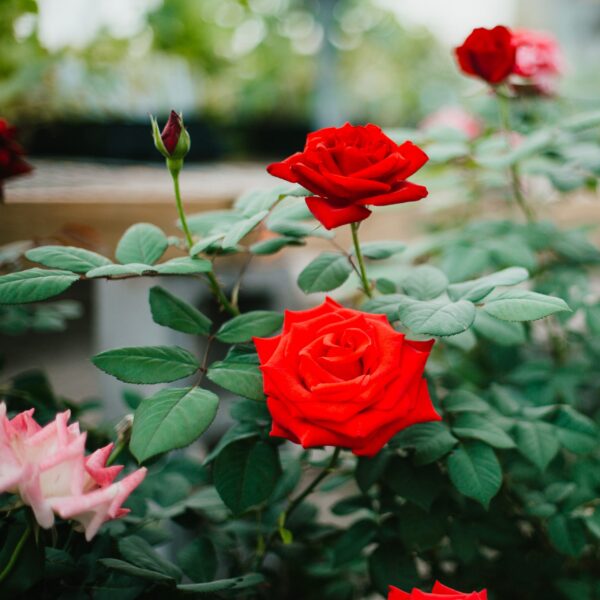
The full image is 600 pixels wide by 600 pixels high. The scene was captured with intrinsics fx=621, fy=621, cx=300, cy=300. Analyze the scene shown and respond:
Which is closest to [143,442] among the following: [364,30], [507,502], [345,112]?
[507,502]

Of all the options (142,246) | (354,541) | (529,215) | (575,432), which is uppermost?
(142,246)

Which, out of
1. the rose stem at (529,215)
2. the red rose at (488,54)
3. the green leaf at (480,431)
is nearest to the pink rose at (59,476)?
the green leaf at (480,431)

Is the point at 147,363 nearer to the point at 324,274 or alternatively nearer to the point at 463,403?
the point at 324,274

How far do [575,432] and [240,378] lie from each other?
42cm

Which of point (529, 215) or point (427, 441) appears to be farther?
point (529, 215)

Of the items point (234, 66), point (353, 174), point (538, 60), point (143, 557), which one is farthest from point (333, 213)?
point (234, 66)

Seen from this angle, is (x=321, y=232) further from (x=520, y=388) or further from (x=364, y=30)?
(x=364, y=30)

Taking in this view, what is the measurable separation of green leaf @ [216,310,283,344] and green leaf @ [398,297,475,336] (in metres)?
0.13

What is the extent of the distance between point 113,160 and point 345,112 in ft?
2.81

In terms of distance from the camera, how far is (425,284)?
2.06 ft

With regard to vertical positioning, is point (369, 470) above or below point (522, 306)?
below

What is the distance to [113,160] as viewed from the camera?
1.48m

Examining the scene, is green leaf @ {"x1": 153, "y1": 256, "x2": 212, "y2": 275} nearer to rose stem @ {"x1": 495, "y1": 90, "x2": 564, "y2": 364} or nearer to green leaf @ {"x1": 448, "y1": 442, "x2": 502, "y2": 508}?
green leaf @ {"x1": 448, "y1": 442, "x2": 502, "y2": 508}

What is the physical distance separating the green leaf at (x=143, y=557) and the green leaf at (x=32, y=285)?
24 centimetres
